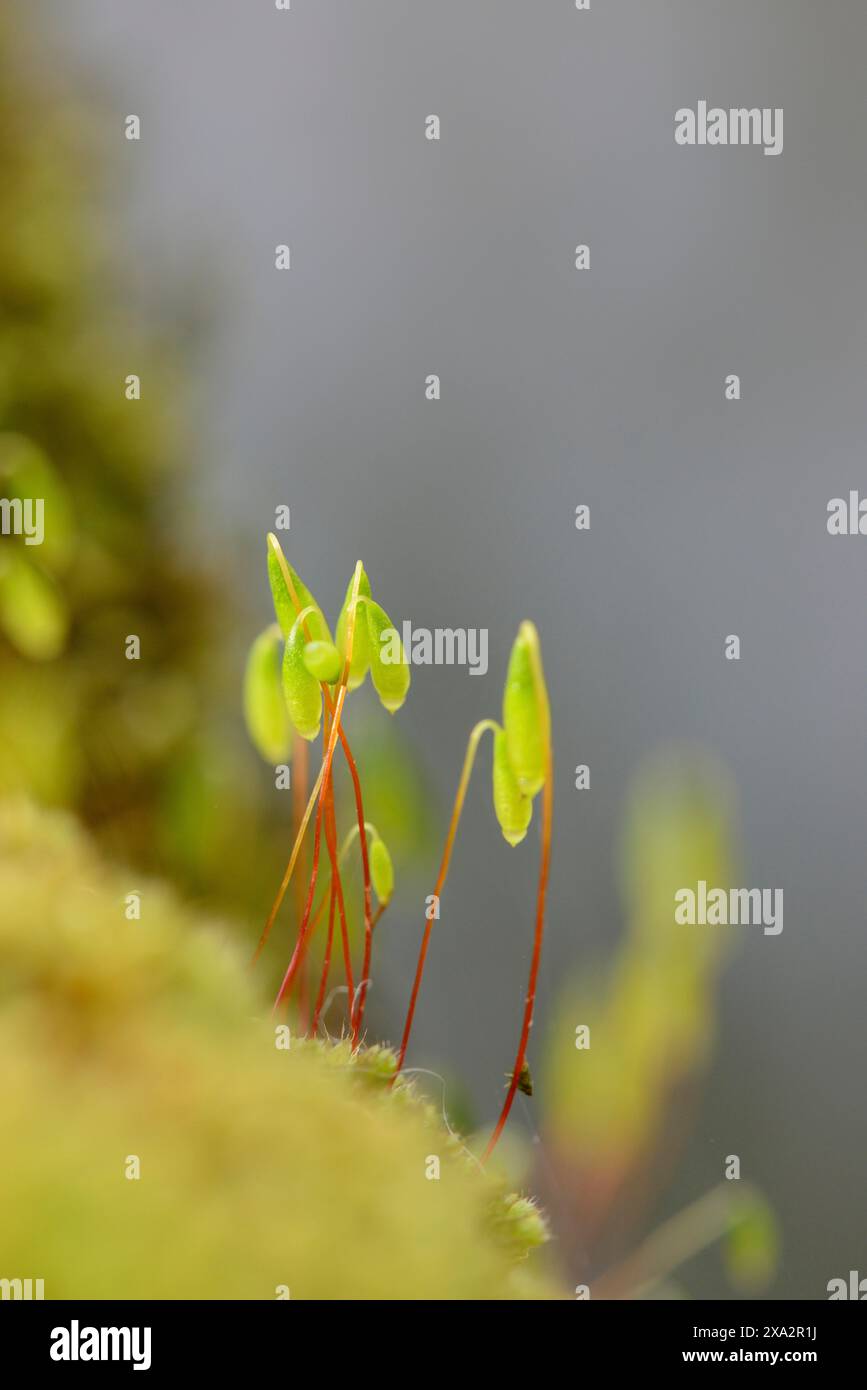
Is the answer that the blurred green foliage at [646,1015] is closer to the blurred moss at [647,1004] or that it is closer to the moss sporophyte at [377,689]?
the blurred moss at [647,1004]

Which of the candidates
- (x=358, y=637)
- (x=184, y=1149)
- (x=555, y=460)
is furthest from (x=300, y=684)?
(x=555, y=460)

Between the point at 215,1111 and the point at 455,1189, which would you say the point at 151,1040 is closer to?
the point at 215,1111

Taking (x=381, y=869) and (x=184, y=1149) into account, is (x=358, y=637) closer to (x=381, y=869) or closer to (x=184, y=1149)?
(x=381, y=869)

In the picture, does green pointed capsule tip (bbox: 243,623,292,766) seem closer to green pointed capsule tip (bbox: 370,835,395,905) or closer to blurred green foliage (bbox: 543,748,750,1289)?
green pointed capsule tip (bbox: 370,835,395,905)

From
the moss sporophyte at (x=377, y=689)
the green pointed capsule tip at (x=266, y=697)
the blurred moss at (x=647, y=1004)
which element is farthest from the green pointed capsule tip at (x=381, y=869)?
the blurred moss at (x=647, y=1004)

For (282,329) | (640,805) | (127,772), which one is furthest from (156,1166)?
(282,329)

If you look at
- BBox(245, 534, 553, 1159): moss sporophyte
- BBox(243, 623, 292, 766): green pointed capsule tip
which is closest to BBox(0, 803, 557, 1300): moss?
BBox(245, 534, 553, 1159): moss sporophyte
